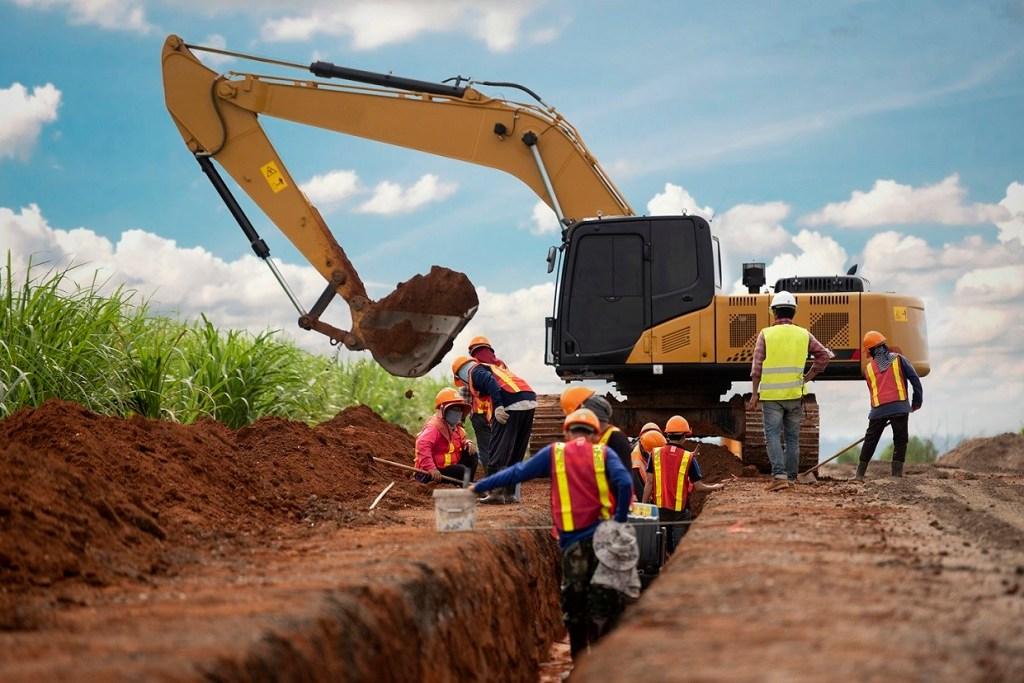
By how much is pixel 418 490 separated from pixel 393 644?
7160 millimetres

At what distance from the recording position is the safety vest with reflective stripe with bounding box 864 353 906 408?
15039 mm

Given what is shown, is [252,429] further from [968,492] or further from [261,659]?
[261,659]

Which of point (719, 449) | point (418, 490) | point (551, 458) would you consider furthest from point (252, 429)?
point (551, 458)

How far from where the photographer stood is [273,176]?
16953 millimetres

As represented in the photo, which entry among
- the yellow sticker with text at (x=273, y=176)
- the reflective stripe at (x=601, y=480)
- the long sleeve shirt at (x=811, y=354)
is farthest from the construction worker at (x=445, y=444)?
the yellow sticker with text at (x=273, y=176)

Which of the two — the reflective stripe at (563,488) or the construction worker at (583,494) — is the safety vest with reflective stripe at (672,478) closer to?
the construction worker at (583,494)

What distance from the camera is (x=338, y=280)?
16.5m

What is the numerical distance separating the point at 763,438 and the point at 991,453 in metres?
12.6

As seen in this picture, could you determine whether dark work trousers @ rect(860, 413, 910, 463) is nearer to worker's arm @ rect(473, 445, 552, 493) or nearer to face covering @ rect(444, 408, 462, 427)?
face covering @ rect(444, 408, 462, 427)

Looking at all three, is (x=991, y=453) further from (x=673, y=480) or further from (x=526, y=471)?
(x=526, y=471)

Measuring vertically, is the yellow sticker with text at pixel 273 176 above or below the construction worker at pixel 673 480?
above

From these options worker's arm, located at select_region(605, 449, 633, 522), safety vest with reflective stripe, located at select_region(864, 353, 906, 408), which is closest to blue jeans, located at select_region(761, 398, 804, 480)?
safety vest with reflective stripe, located at select_region(864, 353, 906, 408)

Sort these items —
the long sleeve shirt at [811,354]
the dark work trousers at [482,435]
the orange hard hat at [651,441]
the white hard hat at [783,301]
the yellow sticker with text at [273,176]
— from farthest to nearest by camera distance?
1. the yellow sticker with text at [273,176]
2. the white hard hat at [783,301]
3. the long sleeve shirt at [811,354]
4. the orange hard hat at [651,441]
5. the dark work trousers at [482,435]

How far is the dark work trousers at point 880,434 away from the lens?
15.2 m
